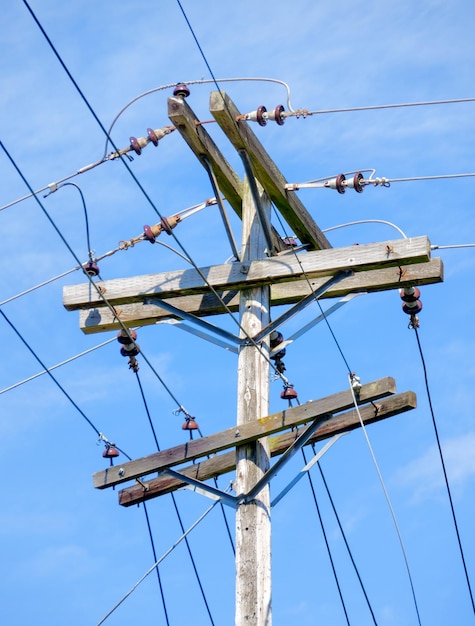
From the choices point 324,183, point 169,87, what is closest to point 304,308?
point 324,183

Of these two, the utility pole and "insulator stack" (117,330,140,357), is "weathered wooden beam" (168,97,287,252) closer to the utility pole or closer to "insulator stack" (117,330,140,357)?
the utility pole

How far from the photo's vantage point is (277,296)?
12.0m

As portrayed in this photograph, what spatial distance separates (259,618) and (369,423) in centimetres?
A: 192

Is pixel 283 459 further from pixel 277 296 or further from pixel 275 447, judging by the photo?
pixel 277 296

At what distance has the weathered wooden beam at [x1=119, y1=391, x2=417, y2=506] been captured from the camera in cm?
1100

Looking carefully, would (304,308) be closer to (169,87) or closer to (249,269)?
(249,269)

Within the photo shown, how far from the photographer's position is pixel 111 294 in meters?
11.5

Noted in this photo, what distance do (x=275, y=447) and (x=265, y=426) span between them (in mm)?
497

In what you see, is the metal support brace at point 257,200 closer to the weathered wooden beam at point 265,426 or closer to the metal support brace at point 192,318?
the metal support brace at point 192,318

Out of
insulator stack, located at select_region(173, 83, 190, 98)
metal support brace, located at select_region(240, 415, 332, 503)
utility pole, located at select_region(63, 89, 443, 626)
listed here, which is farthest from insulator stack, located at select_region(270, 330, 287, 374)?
insulator stack, located at select_region(173, 83, 190, 98)

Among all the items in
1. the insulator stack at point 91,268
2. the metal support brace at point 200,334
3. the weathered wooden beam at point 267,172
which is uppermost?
the weathered wooden beam at point 267,172

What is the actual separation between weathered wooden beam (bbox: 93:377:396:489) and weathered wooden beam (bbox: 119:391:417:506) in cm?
28

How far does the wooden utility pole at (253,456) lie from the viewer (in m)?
10.1

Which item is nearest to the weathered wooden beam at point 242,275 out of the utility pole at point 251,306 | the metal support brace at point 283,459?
the utility pole at point 251,306
